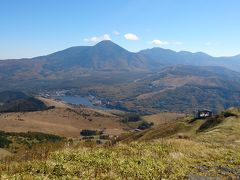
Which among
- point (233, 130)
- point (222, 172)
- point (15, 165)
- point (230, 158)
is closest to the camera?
point (15, 165)

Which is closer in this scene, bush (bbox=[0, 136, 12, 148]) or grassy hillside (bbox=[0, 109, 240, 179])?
grassy hillside (bbox=[0, 109, 240, 179])

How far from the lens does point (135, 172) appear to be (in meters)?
15.8

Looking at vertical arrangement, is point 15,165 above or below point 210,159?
above

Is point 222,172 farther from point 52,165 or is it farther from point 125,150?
point 52,165

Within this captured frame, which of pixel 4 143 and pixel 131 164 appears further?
pixel 4 143

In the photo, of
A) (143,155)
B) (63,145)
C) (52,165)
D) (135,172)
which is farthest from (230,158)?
(52,165)

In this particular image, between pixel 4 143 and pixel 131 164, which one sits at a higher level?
pixel 131 164

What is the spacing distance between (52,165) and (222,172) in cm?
953

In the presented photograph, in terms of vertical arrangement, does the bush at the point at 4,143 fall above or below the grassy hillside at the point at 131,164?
below

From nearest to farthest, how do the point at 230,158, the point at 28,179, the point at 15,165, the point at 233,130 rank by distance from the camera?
1. the point at 28,179
2. the point at 15,165
3. the point at 230,158
4. the point at 233,130

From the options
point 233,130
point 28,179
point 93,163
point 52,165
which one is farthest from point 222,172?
point 233,130

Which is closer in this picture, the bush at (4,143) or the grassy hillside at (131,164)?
the grassy hillside at (131,164)

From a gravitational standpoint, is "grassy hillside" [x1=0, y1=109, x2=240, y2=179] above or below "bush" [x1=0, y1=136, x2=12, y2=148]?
above

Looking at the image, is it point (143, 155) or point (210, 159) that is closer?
point (143, 155)
